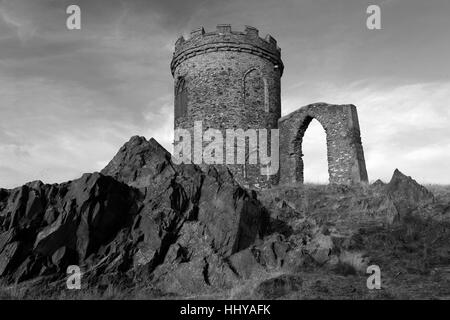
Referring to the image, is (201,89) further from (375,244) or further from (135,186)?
(375,244)

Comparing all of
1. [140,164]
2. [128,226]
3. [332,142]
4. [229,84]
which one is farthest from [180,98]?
[128,226]

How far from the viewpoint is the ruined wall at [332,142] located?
21.1 metres

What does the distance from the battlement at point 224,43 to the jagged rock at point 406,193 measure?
11.0m

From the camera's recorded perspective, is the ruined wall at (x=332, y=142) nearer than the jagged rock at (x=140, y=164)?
No

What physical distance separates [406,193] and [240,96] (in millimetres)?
10431

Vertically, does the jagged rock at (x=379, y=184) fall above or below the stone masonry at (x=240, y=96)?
below

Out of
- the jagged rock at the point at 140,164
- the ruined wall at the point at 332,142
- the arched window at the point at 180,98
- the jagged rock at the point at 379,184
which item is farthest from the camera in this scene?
the arched window at the point at 180,98

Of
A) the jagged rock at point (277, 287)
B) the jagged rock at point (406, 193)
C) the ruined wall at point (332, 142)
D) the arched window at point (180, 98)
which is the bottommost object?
the jagged rock at point (277, 287)

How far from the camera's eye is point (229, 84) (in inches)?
926

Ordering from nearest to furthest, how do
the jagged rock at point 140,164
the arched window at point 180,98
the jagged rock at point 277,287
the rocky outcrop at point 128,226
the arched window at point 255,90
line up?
the jagged rock at point 277,287 → the rocky outcrop at point 128,226 → the jagged rock at point 140,164 → the arched window at point 255,90 → the arched window at point 180,98

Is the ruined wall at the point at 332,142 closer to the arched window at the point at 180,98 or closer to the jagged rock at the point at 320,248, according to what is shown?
the arched window at the point at 180,98

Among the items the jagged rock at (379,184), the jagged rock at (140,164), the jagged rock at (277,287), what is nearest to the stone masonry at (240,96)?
the jagged rock at (379,184)

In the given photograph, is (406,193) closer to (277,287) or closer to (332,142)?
(332,142)

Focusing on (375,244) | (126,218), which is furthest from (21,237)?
(375,244)
